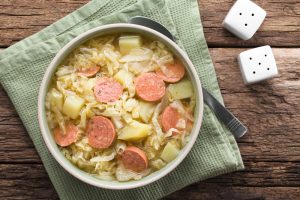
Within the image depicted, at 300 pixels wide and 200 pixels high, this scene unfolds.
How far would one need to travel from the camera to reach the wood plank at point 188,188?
1.85 m

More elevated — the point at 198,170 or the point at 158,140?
the point at 158,140

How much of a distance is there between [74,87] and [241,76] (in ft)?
1.88

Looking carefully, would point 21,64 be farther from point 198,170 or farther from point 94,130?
point 198,170

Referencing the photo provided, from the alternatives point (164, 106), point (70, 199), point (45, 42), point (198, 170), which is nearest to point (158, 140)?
point (164, 106)

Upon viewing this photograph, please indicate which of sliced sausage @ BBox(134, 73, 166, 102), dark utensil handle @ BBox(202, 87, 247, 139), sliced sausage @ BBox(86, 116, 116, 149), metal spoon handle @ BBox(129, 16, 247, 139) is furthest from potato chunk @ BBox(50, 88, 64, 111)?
dark utensil handle @ BBox(202, 87, 247, 139)

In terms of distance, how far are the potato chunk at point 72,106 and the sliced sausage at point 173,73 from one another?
0.82 ft

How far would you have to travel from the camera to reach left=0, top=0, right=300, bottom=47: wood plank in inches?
72.6

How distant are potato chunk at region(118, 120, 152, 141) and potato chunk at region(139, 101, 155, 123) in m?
0.02

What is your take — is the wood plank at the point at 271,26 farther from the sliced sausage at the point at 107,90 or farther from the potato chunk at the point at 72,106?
the potato chunk at the point at 72,106

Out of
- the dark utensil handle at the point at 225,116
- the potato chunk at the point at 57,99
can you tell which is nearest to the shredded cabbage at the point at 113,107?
the potato chunk at the point at 57,99

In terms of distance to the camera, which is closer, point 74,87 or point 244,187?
point 74,87

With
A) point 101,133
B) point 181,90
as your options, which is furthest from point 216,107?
point 101,133

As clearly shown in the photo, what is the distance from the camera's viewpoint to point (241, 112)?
186 centimetres

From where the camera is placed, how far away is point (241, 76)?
1.86 m
